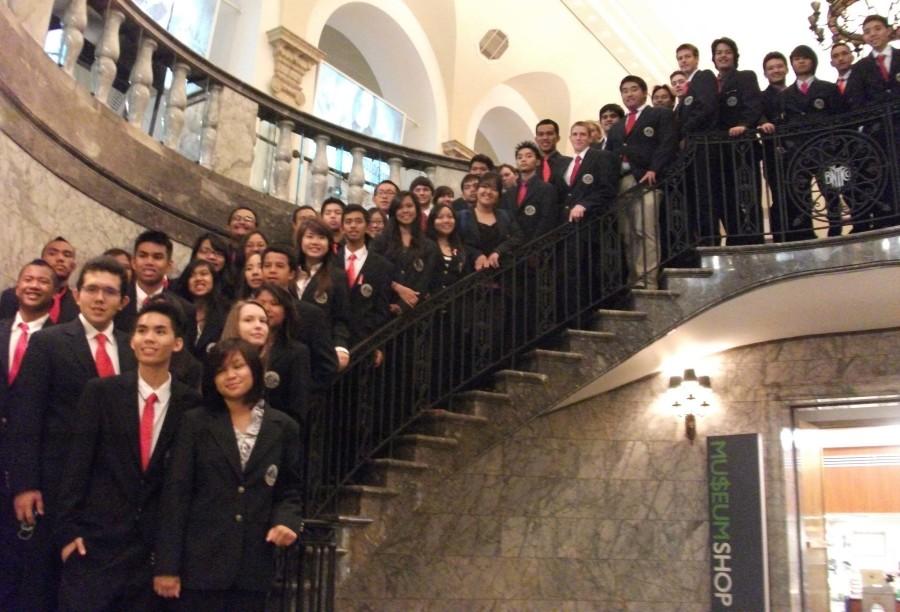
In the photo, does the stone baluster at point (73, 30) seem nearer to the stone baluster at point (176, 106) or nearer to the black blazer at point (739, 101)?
the stone baluster at point (176, 106)

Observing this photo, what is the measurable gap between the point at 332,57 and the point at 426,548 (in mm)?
7877

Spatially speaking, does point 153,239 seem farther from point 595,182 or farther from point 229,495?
point 595,182

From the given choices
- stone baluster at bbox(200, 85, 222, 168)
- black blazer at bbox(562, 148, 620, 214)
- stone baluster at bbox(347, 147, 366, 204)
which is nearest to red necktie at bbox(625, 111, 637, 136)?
black blazer at bbox(562, 148, 620, 214)

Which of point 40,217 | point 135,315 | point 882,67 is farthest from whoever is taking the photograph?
point 882,67

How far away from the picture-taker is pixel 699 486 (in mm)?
7316

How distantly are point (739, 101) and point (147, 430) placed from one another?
5346 millimetres

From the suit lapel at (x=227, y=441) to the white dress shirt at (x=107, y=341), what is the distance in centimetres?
46

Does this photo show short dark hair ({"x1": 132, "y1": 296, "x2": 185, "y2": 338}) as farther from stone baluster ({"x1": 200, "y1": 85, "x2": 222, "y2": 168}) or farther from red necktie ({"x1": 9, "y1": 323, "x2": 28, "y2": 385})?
stone baluster ({"x1": 200, "y1": 85, "x2": 222, "y2": 168})

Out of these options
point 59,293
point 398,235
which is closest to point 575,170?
point 398,235

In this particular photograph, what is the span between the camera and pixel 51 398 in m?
3.17

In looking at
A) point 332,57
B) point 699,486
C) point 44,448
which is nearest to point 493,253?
point 699,486

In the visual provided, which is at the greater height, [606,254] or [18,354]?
[606,254]

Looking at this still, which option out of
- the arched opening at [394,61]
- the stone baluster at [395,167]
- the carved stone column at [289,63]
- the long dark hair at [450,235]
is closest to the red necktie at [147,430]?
the long dark hair at [450,235]

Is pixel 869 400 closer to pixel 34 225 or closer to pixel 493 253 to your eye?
pixel 493 253
